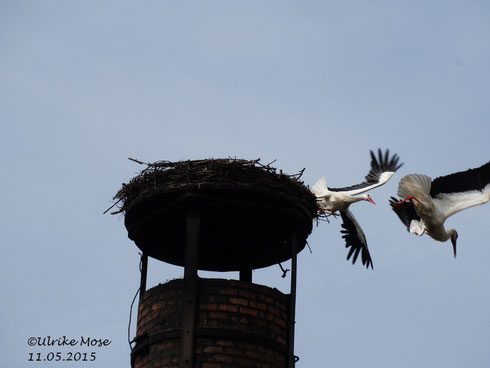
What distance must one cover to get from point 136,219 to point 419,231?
4.46 metres

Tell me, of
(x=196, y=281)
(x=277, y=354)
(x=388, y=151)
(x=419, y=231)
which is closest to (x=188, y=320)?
(x=196, y=281)

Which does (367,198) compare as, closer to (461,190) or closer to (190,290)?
(461,190)

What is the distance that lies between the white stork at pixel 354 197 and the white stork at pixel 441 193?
1045 millimetres

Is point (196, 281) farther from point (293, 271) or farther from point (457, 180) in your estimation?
point (457, 180)

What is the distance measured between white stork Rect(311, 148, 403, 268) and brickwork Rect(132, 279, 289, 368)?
3588 mm

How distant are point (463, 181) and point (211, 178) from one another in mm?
4159

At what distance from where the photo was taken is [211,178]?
10.8 meters

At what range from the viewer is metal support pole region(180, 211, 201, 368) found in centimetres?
1007

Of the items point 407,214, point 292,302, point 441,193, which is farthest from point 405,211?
point 292,302

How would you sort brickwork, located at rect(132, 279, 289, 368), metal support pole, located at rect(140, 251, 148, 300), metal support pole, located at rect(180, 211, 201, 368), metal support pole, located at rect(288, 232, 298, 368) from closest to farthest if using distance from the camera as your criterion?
metal support pole, located at rect(180, 211, 201, 368) → brickwork, located at rect(132, 279, 289, 368) → metal support pole, located at rect(288, 232, 298, 368) → metal support pole, located at rect(140, 251, 148, 300)

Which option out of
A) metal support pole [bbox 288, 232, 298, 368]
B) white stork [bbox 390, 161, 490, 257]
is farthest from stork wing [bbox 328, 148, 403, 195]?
metal support pole [bbox 288, 232, 298, 368]

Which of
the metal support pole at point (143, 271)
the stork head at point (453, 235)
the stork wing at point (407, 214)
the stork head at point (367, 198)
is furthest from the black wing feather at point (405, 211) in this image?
the metal support pole at point (143, 271)

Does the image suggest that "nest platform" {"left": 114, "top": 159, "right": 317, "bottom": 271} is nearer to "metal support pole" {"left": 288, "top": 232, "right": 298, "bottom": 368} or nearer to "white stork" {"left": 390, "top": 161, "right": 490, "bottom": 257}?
"metal support pole" {"left": 288, "top": 232, "right": 298, "bottom": 368}

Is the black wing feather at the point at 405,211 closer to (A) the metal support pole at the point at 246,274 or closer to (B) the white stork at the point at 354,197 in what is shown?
(B) the white stork at the point at 354,197
